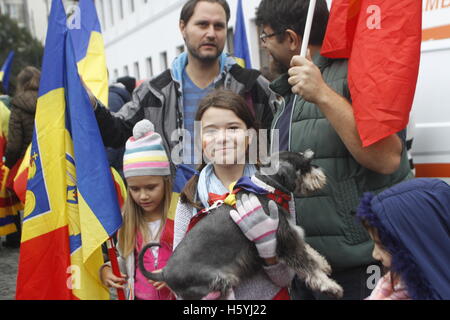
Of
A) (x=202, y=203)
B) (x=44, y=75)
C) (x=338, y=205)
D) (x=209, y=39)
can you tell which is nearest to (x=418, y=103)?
(x=209, y=39)

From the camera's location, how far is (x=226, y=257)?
222 cm

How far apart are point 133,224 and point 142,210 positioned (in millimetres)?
119

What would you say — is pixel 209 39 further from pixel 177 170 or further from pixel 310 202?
pixel 310 202

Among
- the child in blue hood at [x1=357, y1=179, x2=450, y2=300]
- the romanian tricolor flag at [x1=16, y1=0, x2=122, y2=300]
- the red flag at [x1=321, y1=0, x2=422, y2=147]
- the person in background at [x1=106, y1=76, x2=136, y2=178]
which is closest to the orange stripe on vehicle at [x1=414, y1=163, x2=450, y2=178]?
the red flag at [x1=321, y1=0, x2=422, y2=147]

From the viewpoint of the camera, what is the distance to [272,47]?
2.83 meters

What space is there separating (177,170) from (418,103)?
5.60 feet

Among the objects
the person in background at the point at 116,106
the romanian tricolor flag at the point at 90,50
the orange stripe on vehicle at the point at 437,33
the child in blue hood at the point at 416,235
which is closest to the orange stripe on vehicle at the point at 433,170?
the orange stripe on vehicle at the point at 437,33

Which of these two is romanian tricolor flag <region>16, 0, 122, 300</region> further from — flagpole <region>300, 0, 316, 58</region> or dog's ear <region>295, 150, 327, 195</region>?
flagpole <region>300, 0, 316, 58</region>

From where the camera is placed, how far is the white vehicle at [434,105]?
12.3 ft

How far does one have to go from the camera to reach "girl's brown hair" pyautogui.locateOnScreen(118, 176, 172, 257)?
3.20 m

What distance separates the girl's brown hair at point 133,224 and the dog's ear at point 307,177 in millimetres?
1128

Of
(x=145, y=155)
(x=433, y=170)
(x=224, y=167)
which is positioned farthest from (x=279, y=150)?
(x=433, y=170)

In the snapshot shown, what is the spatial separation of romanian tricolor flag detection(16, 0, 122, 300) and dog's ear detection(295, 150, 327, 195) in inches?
45.6

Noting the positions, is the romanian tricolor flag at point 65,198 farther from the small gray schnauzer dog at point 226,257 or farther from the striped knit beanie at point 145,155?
the small gray schnauzer dog at point 226,257
